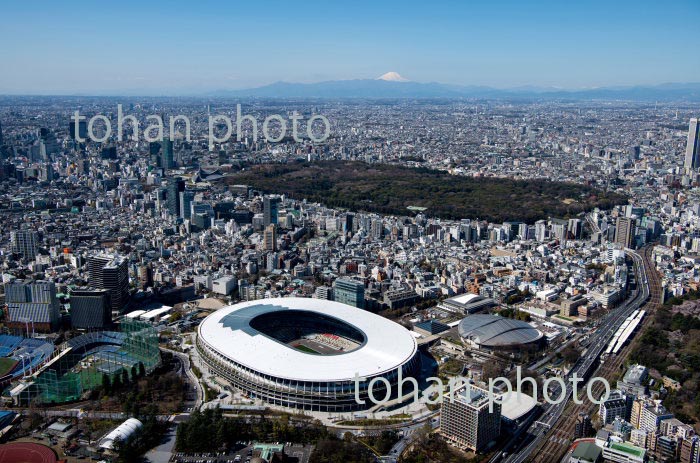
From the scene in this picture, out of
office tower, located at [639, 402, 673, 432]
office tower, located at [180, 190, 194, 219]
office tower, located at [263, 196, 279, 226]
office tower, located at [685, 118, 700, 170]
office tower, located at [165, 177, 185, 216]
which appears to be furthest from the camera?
office tower, located at [685, 118, 700, 170]

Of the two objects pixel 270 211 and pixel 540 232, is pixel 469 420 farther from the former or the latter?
pixel 270 211

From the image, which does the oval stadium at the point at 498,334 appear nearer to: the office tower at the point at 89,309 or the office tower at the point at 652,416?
the office tower at the point at 652,416

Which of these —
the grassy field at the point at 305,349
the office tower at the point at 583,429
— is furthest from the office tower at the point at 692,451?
the grassy field at the point at 305,349

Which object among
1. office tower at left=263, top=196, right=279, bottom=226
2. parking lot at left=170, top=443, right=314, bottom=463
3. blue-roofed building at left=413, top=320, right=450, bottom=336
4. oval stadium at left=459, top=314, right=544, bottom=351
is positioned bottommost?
parking lot at left=170, top=443, right=314, bottom=463

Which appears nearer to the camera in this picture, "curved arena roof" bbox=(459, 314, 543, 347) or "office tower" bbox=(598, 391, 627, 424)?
"office tower" bbox=(598, 391, 627, 424)

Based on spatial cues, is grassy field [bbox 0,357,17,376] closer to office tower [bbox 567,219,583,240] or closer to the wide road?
the wide road

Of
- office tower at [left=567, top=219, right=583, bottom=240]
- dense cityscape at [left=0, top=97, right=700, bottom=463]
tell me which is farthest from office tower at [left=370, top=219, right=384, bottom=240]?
office tower at [left=567, top=219, right=583, bottom=240]
